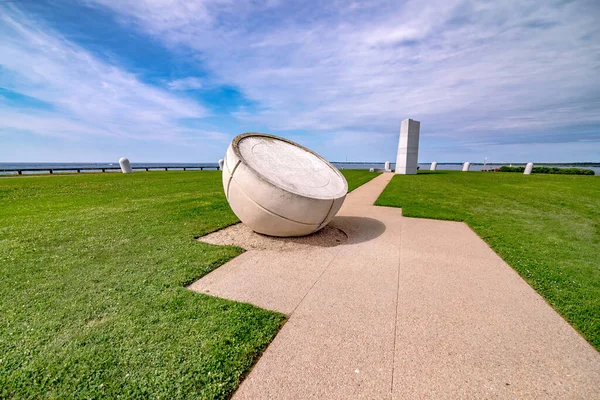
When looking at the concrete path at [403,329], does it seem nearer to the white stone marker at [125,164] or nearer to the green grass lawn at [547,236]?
the green grass lawn at [547,236]

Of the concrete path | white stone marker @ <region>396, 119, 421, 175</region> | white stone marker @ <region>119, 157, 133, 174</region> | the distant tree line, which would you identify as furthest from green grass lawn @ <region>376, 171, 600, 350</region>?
white stone marker @ <region>119, 157, 133, 174</region>

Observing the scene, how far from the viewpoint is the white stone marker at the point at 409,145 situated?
1118 inches

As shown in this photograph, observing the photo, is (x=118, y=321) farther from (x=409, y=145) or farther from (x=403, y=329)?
(x=409, y=145)

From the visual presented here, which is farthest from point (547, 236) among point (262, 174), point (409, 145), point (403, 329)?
point (409, 145)

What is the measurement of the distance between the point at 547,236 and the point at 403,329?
6164 millimetres

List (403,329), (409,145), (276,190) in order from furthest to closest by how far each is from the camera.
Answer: (409,145), (276,190), (403,329)

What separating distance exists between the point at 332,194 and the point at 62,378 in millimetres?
4802

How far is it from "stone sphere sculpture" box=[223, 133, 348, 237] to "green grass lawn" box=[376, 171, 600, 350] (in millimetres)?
3780

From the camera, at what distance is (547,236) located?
260 inches

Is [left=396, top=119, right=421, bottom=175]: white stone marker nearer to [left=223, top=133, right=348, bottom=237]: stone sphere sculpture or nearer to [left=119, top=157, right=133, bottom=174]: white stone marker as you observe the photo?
[left=223, top=133, right=348, bottom=237]: stone sphere sculpture

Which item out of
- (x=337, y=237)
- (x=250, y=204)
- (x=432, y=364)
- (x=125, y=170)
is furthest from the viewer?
(x=125, y=170)

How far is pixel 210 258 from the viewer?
496 centimetres

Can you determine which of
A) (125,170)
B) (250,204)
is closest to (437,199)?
(250,204)

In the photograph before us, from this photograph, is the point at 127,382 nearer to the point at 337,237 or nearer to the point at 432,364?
the point at 432,364
